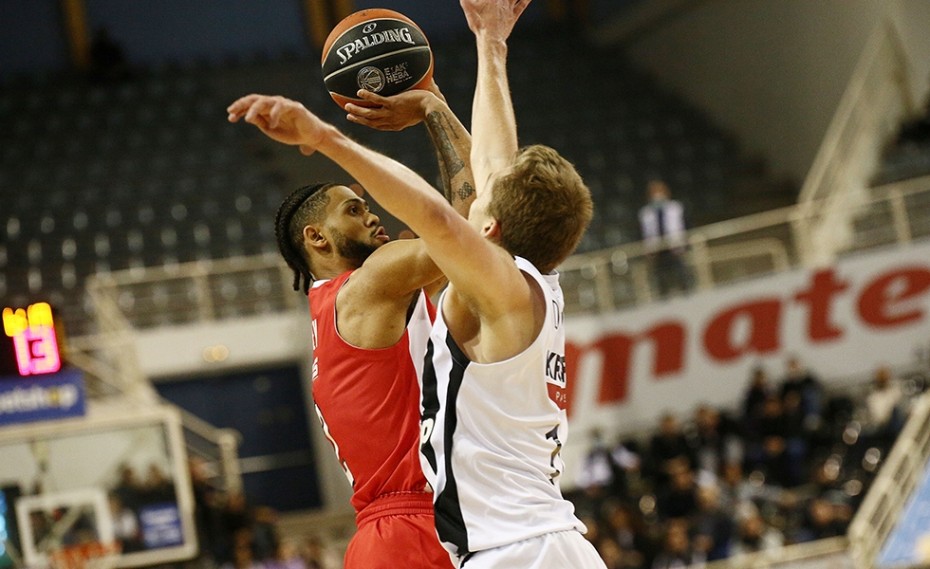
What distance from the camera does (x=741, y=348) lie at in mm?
16000

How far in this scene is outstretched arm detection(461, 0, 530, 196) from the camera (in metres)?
3.74

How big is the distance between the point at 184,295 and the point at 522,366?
1392 cm

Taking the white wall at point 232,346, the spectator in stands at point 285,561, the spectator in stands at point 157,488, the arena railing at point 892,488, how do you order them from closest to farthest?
the arena railing at point 892,488, the spectator in stands at point 157,488, the spectator in stands at point 285,561, the white wall at point 232,346

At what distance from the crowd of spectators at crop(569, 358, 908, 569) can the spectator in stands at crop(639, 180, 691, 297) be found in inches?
53.9

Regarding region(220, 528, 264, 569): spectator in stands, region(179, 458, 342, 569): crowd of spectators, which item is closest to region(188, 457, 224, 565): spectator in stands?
region(179, 458, 342, 569): crowd of spectators

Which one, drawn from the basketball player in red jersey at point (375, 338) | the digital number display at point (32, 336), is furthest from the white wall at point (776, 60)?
the basketball player in red jersey at point (375, 338)

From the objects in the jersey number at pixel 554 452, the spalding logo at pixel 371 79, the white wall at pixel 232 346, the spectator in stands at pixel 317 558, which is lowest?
the spectator in stands at pixel 317 558

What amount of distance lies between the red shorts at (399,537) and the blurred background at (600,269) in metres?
7.46

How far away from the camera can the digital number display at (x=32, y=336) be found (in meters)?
10.5

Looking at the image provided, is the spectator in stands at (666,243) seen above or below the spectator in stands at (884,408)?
above

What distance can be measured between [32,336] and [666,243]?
25.1 feet

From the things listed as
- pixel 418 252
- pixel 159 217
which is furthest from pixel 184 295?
pixel 418 252

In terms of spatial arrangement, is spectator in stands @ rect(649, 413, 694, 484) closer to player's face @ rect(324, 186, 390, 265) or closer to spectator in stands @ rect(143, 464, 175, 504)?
spectator in stands @ rect(143, 464, 175, 504)

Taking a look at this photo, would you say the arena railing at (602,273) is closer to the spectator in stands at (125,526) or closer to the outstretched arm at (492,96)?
the spectator in stands at (125,526)
